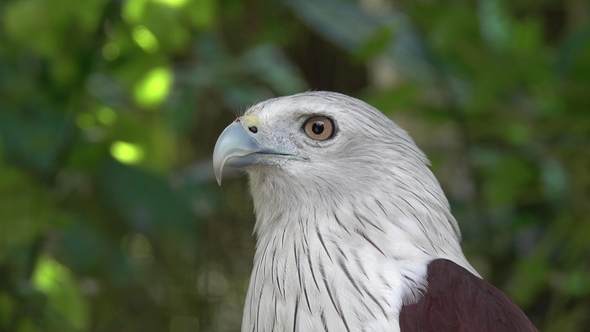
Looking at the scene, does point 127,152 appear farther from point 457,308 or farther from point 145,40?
point 457,308

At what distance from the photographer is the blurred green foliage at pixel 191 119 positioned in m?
3.52

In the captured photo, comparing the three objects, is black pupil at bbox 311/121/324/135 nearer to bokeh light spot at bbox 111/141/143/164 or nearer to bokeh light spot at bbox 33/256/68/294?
bokeh light spot at bbox 111/141/143/164

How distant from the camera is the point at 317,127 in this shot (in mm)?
2895

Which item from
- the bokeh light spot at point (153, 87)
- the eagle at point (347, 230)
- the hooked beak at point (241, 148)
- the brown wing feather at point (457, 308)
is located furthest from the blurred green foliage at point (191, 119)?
the brown wing feather at point (457, 308)

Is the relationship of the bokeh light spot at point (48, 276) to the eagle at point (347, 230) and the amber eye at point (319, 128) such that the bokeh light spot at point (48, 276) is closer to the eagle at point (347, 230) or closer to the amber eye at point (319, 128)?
the eagle at point (347, 230)

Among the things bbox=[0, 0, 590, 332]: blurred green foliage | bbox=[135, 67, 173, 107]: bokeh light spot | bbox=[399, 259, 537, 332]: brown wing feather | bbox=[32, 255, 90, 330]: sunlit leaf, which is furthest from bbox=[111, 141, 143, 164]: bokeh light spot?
bbox=[399, 259, 537, 332]: brown wing feather

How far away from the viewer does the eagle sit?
2.37 metres

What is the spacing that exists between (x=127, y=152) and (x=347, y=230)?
1824 millimetres

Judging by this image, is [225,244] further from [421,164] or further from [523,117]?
[421,164]

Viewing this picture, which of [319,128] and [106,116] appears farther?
[106,116]

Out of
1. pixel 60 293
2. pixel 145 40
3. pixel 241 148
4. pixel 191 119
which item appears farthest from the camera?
pixel 191 119

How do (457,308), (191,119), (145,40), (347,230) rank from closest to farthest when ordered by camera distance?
(457,308) → (347,230) → (145,40) → (191,119)

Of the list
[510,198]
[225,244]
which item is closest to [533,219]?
[510,198]

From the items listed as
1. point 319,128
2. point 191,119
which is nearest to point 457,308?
point 319,128
